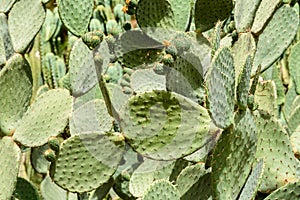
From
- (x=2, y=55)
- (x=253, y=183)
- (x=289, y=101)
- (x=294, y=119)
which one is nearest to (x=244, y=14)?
(x=294, y=119)

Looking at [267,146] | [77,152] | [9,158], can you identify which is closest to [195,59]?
[267,146]

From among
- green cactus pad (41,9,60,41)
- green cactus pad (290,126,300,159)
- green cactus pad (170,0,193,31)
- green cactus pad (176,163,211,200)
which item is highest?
green cactus pad (170,0,193,31)

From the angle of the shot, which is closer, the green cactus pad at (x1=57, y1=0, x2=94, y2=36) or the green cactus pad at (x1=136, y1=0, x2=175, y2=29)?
the green cactus pad at (x1=136, y1=0, x2=175, y2=29)

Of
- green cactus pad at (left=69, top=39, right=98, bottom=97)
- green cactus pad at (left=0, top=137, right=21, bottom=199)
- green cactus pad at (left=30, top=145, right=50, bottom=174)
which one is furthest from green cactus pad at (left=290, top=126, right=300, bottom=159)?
green cactus pad at (left=30, top=145, right=50, bottom=174)

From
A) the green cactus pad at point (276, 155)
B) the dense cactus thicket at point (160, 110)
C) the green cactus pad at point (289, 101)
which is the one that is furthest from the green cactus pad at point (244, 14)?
the green cactus pad at point (289, 101)

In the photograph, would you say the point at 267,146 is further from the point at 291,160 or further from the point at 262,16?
the point at 262,16

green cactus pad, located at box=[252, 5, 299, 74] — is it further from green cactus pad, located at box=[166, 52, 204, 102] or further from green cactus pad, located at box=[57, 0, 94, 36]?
green cactus pad, located at box=[57, 0, 94, 36]

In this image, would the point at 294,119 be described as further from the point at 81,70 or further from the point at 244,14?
the point at 81,70
